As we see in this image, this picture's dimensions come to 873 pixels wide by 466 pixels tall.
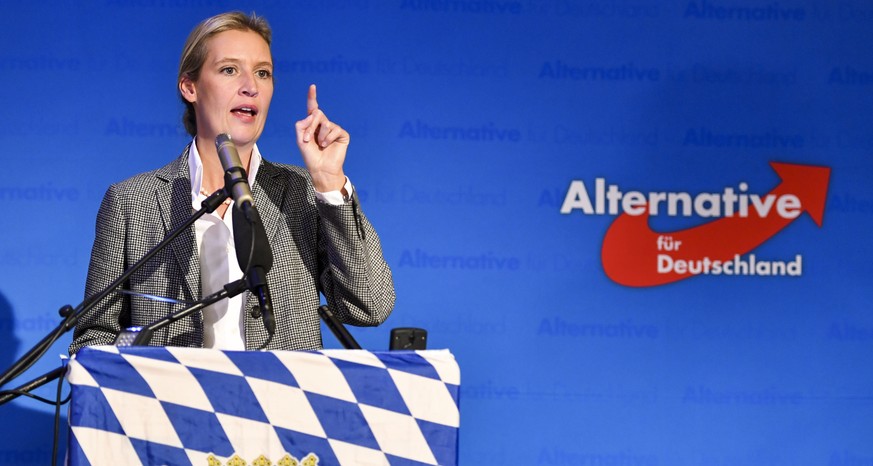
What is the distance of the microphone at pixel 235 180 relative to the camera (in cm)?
146

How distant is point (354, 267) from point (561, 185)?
4.60 feet

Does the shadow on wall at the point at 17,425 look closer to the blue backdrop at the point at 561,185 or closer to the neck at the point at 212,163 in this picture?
the blue backdrop at the point at 561,185

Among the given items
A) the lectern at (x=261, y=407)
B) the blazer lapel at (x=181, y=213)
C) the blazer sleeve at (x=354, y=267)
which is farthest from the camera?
the blazer lapel at (x=181, y=213)

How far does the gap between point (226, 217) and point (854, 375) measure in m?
2.18

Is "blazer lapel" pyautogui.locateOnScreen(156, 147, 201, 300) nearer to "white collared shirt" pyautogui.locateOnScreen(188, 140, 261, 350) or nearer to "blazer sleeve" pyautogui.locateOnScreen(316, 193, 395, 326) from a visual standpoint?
"white collared shirt" pyautogui.locateOnScreen(188, 140, 261, 350)

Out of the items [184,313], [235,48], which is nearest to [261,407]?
[184,313]

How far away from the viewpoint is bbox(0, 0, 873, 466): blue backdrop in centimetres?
311

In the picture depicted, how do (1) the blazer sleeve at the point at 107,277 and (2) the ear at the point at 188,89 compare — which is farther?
(2) the ear at the point at 188,89

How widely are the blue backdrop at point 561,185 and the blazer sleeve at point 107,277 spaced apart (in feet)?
3.48

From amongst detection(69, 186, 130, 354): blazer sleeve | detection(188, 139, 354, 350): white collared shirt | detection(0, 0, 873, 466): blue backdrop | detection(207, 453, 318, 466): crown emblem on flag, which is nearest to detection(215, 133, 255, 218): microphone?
detection(207, 453, 318, 466): crown emblem on flag

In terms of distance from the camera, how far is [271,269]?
2.01 metres

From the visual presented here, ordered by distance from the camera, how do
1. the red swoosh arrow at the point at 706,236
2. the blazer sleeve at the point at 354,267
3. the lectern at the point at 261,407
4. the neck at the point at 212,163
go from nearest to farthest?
the lectern at the point at 261,407 < the blazer sleeve at the point at 354,267 < the neck at the point at 212,163 < the red swoosh arrow at the point at 706,236

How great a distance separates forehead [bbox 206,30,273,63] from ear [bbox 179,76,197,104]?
3.3 inches

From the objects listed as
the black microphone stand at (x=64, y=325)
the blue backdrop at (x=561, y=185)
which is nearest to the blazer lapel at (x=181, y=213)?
the black microphone stand at (x=64, y=325)
